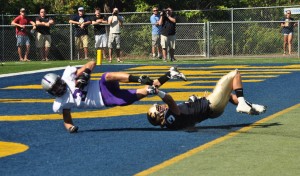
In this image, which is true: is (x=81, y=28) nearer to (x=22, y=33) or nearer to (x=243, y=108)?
(x=22, y=33)

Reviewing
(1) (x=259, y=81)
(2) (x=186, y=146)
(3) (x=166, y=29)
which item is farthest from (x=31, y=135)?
(3) (x=166, y=29)

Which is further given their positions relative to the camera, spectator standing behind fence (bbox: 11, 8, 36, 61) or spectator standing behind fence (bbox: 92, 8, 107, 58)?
spectator standing behind fence (bbox: 11, 8, 36, 61)

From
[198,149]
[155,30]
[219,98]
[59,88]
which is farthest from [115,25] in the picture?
[198,149]

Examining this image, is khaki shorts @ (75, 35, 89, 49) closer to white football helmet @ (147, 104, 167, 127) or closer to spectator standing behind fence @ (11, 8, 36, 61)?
spectator standing behind fence @ (11, 8, 36, 61)

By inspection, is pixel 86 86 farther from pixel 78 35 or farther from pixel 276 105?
pixel 78 35

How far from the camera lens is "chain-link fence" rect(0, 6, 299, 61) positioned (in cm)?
3434

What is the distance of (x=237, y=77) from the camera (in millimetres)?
13242

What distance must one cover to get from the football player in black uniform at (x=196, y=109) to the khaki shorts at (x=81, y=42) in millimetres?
19729

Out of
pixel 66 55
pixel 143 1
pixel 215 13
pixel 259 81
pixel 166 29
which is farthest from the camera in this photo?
pixel 143 1

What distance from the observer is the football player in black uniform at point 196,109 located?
12.7 metres

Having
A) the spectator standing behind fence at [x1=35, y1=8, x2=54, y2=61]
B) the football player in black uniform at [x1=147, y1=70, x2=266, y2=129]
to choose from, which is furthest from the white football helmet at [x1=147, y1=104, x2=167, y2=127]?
the spectator standing behind fence at [x1=35, y1=8, x2=54, y2=61]

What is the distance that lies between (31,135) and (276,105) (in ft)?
16.7

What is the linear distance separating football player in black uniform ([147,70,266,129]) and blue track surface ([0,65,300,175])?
170mm

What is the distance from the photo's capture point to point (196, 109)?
12.7m
